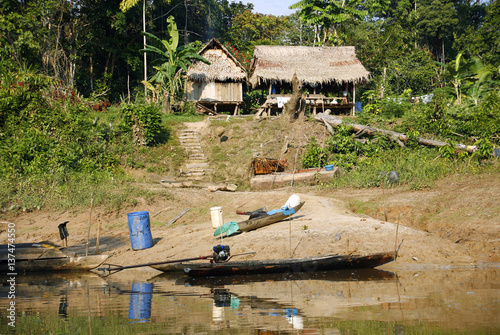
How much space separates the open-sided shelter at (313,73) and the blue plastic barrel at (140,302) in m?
16.4

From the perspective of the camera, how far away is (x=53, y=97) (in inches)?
754

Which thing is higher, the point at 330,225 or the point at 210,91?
the point at 210,91

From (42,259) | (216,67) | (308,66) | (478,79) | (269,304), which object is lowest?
(42,259)

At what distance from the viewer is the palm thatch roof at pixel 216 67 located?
1003 inches

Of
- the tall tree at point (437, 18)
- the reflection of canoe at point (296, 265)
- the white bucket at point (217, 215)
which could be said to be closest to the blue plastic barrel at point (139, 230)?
the white bucket at point (217, 215)

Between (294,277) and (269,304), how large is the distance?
1.83 m

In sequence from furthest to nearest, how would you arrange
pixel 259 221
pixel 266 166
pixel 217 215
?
pixel 266 166
pixel 217 215
pixel 259 221

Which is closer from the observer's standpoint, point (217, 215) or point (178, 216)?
point (217, 215)

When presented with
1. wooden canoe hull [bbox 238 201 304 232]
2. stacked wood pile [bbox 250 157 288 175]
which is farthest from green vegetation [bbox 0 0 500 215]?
Result: wooden canoe hull [bbox 238 201 304 232]

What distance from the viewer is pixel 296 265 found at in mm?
7902

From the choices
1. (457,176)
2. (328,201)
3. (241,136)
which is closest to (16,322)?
(328,201)

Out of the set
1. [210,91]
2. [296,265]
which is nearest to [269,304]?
[296,265]

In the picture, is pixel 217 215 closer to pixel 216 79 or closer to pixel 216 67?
pixel 216 79

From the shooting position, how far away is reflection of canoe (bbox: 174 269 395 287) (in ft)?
25.5
